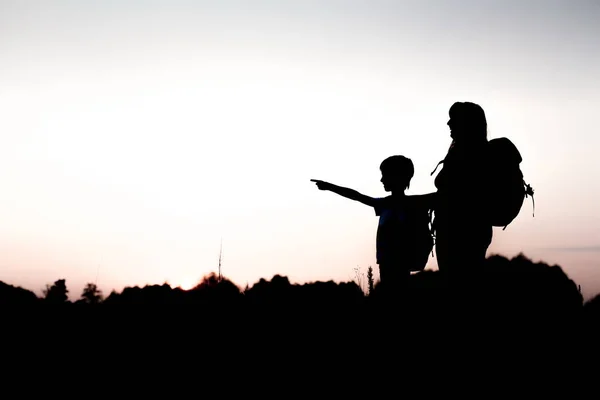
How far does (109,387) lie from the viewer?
12.7 ft

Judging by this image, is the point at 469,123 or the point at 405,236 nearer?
the point at 469,123

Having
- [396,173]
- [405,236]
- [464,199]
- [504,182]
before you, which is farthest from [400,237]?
[504,182]

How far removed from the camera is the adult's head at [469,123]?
12.9ft

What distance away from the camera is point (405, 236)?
4762mm

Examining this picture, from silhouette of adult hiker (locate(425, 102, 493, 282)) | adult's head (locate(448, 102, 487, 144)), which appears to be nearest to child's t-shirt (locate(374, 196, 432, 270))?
silhouette of adult hiker (locate(425, 102, 493, 282))

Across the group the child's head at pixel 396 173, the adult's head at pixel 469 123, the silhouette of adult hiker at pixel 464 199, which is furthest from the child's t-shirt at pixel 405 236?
the adult's head at pixel 469 123

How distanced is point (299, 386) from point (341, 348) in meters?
1.21

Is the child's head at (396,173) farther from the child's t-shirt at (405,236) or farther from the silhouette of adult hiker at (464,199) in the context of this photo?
the silhouette of adult hiker at (464,199)

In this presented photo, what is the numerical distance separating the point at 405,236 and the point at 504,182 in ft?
4.50

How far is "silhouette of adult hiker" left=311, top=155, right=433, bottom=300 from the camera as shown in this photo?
474 centimetres

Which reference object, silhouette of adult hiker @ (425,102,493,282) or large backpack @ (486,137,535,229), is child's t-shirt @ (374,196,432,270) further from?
large backpack @ (486,137,535,229)

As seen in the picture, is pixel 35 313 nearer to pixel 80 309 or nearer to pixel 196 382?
pixel 80 309

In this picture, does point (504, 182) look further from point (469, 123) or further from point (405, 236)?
point (405, 236)

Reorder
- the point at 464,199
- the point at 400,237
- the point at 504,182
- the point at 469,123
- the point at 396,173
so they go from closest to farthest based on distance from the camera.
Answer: the point at 504,182 < the point at 464,199 < the point at 469,123 < the point at 400,237 < the point at 396,173
